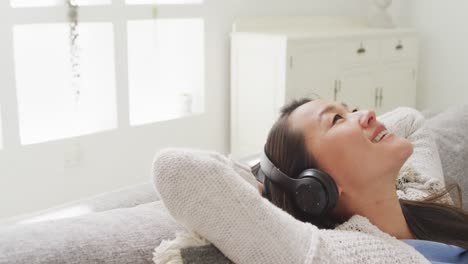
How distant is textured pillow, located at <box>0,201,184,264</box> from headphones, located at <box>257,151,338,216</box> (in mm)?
222

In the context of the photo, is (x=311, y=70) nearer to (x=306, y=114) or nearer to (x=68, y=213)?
(x=306, y=114)

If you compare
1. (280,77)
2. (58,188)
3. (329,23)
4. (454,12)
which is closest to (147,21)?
(280,77)

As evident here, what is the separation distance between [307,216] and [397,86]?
11.8 feet

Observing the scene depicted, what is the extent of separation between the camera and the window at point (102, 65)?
3141 millimetres

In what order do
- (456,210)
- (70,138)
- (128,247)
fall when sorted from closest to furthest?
(128,247), (456,210), (70,138)

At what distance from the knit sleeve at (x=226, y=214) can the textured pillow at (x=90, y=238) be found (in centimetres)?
8

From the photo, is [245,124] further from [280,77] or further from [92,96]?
[92,96]

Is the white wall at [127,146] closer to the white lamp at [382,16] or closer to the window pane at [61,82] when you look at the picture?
the window pane at [61,82]

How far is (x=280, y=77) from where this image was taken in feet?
12.0

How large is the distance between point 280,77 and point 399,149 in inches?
98.0

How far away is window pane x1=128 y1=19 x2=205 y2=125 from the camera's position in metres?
3.66

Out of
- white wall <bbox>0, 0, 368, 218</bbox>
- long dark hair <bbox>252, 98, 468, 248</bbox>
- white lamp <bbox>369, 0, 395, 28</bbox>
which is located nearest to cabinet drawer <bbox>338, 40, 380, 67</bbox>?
white lamp <bbox>369, 0, 395, 28</bbox>

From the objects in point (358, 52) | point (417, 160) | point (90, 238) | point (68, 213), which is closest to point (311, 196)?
point (90, 238)

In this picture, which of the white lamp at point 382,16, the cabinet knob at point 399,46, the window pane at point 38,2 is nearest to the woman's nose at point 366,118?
the window pane at point 38,2
